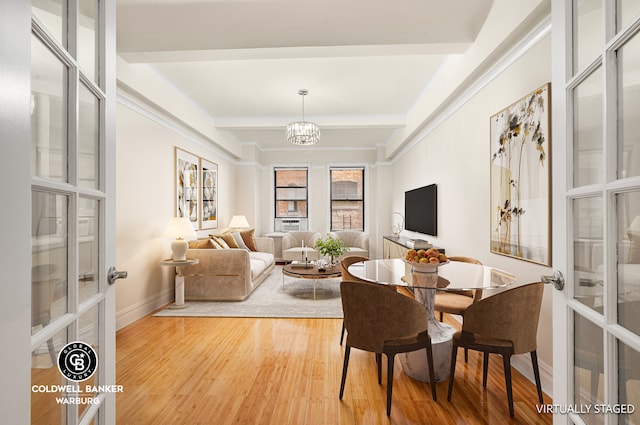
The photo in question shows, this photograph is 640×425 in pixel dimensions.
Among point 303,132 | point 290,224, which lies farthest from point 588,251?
point 290,224

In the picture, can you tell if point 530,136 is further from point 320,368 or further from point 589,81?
point 320,368

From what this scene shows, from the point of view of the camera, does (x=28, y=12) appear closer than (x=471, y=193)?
Yes

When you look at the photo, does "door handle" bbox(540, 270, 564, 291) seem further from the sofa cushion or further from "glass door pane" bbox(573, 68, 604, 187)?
the sofa cushion

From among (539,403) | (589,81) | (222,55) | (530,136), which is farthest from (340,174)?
(589,81)

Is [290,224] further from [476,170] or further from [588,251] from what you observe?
[588,251]

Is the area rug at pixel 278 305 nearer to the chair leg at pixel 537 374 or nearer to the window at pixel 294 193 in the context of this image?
the chair leg at pixel 537 374

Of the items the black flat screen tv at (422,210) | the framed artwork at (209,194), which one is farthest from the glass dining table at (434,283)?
the framed artwork at (209,194)

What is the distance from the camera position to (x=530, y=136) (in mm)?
2320

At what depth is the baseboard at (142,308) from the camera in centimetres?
336

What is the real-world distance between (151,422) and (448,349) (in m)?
1.96

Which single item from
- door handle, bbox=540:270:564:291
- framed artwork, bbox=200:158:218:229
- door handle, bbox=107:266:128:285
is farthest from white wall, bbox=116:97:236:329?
door handle, bbox=540:270:564:291

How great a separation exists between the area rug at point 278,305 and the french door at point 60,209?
9.09 ft

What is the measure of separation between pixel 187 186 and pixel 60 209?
435cm

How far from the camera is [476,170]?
320cm
